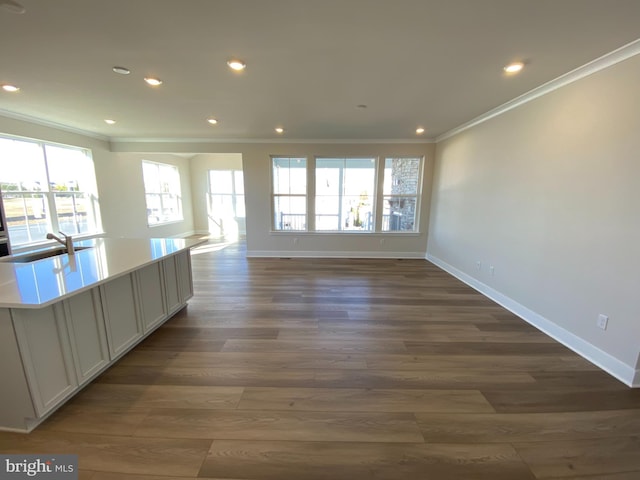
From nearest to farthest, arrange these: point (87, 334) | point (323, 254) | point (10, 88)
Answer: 1. point (87, 334)
2. point (10, 88)
3. point (323, 254)

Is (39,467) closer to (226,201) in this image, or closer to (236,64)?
(236,64)

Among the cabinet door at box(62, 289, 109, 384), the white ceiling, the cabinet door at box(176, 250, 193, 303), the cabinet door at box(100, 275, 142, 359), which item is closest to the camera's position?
the white ceiling

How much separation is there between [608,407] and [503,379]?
0.59 metres

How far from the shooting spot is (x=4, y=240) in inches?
132

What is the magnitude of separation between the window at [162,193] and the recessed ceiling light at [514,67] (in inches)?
296

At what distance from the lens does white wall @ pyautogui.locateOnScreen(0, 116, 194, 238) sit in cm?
417

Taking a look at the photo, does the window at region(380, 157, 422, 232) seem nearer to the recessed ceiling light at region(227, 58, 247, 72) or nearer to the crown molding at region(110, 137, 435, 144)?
the crown molding at region(110, 137, 435, 144)

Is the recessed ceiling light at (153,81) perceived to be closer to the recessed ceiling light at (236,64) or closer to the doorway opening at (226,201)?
the recessed ceiling light at (236,64)

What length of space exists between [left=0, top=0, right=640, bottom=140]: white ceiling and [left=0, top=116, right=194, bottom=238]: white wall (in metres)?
0.96

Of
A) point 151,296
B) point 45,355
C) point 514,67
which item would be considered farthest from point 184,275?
point 514,67

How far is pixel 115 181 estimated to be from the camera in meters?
5.50

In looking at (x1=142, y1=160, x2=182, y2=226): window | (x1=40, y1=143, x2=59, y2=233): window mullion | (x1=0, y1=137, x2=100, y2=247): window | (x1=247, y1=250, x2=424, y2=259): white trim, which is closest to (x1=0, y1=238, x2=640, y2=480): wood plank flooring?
(x1=247, y1=250, x2=424, y2=259): white trim

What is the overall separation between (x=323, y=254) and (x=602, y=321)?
14.3ft

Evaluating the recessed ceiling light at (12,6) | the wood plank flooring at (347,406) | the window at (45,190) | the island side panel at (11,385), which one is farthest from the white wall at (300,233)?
the island side panel at (11,385)
